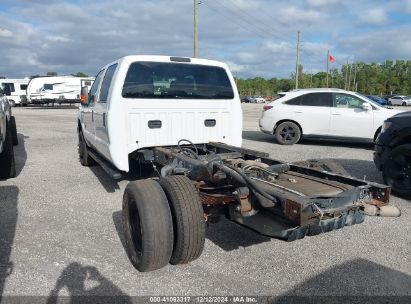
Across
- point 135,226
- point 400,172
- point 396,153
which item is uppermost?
point 396,153

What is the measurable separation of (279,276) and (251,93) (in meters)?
106

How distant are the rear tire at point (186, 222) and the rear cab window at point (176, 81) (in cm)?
224

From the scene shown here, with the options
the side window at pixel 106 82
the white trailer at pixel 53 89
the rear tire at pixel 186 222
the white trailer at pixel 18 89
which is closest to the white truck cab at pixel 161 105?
the side window at pixel 106 82

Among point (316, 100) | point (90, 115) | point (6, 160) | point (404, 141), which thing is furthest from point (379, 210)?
point (316, 100)

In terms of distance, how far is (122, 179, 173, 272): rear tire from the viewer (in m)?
3.15

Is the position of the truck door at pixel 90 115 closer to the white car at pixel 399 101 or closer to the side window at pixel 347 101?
the side window at pixel 347 101

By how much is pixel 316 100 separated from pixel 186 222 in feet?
28.1

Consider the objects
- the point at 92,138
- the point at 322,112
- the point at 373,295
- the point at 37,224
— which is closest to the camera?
the point at 373,295

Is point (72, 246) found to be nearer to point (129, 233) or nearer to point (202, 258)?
point (129, 233)

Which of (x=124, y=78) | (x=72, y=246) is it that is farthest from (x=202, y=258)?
(x=124, y=78)

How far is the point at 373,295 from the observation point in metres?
3.06

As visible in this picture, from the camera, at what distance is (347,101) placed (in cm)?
1039

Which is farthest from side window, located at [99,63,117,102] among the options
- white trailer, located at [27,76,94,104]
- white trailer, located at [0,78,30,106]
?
white trailer, located at [0,78,30,106]

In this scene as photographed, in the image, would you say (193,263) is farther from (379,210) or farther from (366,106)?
(366,106)
